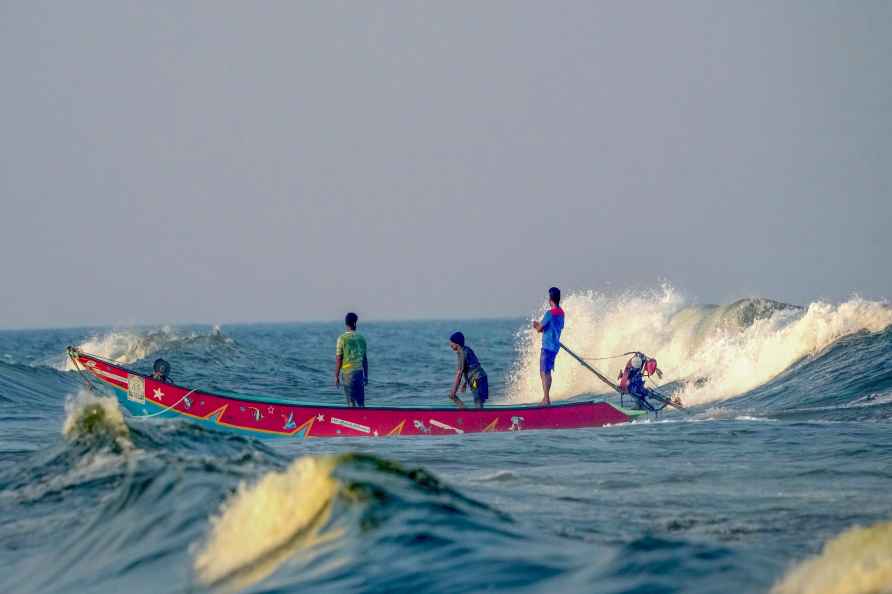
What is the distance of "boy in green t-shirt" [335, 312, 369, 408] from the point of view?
57.8ft

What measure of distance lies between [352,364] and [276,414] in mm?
1416

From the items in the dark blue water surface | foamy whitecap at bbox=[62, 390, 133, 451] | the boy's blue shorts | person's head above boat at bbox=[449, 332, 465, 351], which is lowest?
the dark blue water surface

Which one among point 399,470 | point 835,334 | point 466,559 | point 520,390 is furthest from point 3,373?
point 466,559

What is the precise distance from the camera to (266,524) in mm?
7602

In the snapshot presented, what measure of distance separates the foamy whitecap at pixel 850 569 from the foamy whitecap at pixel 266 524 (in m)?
2.85

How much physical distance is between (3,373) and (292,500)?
978 inches

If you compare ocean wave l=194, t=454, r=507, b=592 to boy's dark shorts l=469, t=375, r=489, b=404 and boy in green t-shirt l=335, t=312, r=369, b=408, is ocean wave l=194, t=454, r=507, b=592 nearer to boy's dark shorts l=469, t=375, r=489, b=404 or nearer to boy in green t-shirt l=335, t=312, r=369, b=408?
boy in green t-shirt l=335, t=312, r=369, b=408

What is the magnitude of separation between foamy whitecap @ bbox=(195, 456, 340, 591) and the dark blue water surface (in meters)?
0.02

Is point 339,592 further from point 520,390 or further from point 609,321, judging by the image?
point 609,321

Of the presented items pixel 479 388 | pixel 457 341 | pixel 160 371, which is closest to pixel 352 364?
pixel 457 341

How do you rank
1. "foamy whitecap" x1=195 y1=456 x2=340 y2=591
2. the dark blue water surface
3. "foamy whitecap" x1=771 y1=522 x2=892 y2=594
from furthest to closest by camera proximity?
"foamy whitecap" x1=195 y1=456 x2=340 y2=591 < the dark blue water surface < "foamy whitecap" x1=771 y1=522 x2=892 y2=594

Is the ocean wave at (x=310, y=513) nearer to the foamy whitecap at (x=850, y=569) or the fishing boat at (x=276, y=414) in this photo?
the foamy whitecap at (x=850, y=569)

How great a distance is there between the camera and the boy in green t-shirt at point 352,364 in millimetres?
17625

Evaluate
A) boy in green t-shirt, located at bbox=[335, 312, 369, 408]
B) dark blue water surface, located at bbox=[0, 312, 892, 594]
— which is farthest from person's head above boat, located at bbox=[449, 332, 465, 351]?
dark blue water surface, located at bbox=[0, 312, 892, 594]
